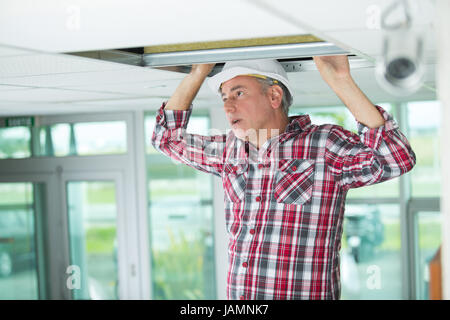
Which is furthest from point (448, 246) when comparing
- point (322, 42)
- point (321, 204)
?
point (321, 204)

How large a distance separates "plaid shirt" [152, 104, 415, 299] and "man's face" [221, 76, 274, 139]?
0.33 ft

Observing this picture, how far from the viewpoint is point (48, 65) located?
166cm

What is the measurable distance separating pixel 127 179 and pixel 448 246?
3797 mm

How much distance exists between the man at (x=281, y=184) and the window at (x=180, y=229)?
2.66 m

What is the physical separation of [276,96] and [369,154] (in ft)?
1.41

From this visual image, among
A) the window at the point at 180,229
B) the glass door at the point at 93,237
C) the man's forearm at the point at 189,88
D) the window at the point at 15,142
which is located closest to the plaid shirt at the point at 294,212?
the man's forearm at the point at 189,88

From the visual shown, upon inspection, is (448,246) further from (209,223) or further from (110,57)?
(209,223)

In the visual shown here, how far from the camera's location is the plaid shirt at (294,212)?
1873mm

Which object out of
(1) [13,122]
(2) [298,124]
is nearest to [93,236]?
(1) [13,122]

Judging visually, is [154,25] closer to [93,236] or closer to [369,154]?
[369,154]

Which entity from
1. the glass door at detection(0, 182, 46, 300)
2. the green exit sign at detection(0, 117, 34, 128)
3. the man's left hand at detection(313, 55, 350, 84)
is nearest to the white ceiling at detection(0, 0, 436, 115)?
the man's left hand at detection(313, 55, 350, 84)

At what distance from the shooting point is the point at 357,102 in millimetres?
1713

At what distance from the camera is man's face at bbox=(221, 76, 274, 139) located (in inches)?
79.0

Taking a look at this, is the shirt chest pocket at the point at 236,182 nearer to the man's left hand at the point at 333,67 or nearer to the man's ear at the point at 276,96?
the man's ear at the point at 276,96
